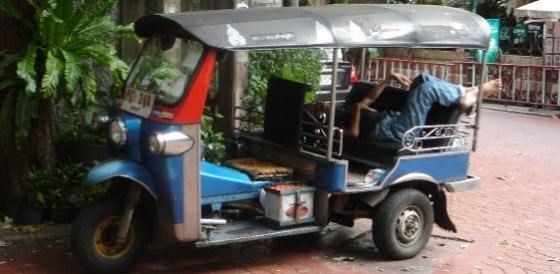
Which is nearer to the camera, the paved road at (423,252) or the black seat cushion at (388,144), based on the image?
the paved road at (423,252)

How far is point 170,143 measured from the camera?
536 cm

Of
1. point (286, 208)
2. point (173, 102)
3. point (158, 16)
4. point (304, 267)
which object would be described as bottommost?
point (304, 267)

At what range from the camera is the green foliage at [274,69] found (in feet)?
28.9

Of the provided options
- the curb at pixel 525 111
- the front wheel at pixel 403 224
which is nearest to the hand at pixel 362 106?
the front wheel at pixel 403 224

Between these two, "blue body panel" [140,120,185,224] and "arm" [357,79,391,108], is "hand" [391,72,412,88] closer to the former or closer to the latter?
"arm" [357,79,391,108]

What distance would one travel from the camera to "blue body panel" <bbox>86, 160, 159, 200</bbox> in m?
5.36

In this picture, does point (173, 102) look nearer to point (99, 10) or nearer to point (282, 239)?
point (99, 10)

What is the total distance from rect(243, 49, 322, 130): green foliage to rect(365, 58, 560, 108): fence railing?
7561 mm

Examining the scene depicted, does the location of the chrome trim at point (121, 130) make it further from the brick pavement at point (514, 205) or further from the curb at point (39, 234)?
the brick pavement at point (514, 205)

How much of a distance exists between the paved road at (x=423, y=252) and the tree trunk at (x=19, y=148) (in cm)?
64

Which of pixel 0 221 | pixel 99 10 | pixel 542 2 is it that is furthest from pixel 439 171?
pixel 542 2

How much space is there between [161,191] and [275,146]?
1424 mm

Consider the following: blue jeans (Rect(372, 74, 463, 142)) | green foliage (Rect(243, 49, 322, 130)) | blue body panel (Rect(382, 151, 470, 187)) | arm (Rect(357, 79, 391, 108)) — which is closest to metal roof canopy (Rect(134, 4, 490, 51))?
blue jeans (Rect(372, 74, 463, 142))

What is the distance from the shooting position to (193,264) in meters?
6.25
